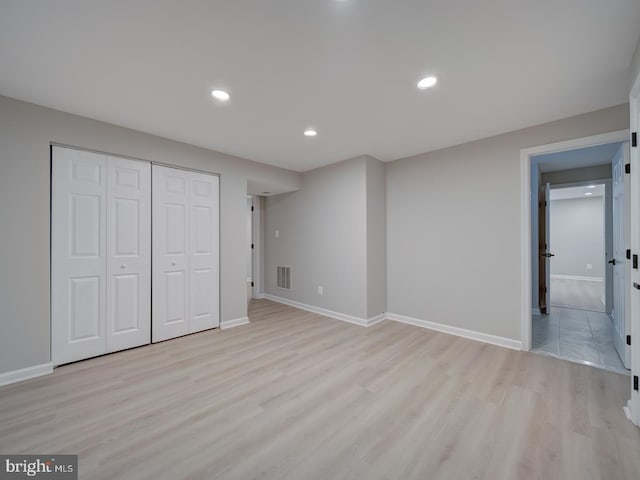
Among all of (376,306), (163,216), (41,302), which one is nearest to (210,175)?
(163,216)

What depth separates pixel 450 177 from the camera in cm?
350

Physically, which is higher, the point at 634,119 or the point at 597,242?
the point at 634,119

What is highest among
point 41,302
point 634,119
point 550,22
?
point 550,22

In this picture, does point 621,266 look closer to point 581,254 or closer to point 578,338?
point 578,338

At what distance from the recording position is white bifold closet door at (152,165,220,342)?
316 cm

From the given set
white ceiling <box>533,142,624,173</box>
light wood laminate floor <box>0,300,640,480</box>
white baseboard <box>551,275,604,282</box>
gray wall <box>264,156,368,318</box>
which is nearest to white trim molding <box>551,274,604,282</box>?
white baseboard <box>551,275,604,282</box>

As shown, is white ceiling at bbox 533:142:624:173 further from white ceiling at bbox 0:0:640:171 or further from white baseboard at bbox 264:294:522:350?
Result: white baseboard at bbox 264:294:522:350

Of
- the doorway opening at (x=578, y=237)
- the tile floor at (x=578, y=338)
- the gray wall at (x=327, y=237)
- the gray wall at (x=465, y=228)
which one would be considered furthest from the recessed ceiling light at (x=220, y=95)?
the doorway opening at (x=578, y=237)

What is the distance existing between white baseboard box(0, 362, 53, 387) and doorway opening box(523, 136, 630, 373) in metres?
4.79

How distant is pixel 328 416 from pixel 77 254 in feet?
9.29

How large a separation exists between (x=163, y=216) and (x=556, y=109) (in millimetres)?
4343

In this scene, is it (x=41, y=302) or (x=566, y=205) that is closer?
(x=41, y=302)

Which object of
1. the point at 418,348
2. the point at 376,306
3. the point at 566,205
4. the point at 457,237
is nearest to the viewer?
the point at 418,348

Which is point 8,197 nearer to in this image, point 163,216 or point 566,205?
point 163,216
